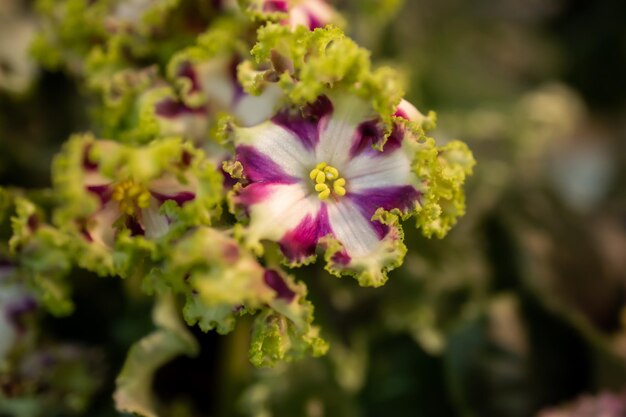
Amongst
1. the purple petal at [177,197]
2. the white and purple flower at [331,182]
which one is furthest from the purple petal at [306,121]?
the purple petal at [177,197]

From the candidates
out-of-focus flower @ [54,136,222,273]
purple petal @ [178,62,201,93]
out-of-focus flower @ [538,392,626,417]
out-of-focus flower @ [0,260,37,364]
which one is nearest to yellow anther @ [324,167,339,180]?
out-of-focus flower @ [54,136,222,273]

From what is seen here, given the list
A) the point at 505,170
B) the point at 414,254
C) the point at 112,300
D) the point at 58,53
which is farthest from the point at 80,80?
the point at 505,170

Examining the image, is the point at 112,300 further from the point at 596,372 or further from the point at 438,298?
the point at 596,372

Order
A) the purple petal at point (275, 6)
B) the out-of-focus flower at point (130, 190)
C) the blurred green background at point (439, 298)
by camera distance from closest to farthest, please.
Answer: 1. the out-of-focus flower at point (130, 190)
2. the purple petal at point (275, 6)
3. the blurred green background at point (439, 298)

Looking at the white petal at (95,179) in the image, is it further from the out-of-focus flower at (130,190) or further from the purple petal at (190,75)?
the purple petal at (190,75)

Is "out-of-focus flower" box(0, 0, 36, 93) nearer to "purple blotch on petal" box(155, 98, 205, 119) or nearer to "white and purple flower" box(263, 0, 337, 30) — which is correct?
"purple blotch on petal" box(155, 98, 205, 119)

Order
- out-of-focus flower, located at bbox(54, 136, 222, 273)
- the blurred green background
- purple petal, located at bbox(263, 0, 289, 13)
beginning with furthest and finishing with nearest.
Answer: the blurred green background < purple petal, located at bbox(263, 0, 289, 13) < out-of-focus flower, located at bbox(54, 136, 222, 273)
